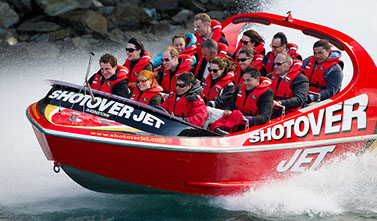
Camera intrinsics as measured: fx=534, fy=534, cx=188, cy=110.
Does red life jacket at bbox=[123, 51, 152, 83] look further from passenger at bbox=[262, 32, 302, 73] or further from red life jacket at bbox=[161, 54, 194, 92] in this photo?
passenger at bbox=[262, 32, 302, 73]

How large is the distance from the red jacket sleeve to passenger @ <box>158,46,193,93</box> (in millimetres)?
1349

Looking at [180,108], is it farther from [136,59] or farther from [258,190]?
[136,59]

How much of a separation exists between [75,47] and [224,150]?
1107cm

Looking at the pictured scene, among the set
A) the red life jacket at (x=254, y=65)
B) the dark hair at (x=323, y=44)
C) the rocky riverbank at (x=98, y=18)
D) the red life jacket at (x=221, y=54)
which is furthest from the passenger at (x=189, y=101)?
the rocky riverbank at (x=98, y=18)

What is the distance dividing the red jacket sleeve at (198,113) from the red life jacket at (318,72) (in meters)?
2.01

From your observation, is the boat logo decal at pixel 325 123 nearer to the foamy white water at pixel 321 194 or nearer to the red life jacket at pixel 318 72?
the foamy white water at pixel 321 194

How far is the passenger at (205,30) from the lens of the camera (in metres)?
8.04

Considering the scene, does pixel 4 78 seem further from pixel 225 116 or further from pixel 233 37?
pixel 225 116

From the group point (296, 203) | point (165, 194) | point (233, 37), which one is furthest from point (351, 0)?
point (165, 194)

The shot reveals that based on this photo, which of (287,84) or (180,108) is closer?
(180,108)

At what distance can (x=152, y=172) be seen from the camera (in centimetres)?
527

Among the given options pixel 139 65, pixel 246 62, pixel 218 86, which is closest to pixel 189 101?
pixel 218 86

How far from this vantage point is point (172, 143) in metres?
5.15

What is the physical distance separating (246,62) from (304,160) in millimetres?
1396
